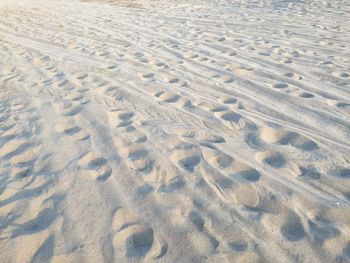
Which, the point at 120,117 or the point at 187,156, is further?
the point at 120,117

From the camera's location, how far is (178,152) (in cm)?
279

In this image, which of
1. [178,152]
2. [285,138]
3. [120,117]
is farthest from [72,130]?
[285,138]

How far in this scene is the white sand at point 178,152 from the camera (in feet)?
6.56

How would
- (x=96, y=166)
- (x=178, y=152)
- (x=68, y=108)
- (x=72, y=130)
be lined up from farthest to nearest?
(x=68, y=108)
(x=72, y=130)
(x=178, y=152)
(x=96, y=166)

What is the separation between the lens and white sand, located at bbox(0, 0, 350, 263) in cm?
200

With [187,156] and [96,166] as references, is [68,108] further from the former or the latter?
[187,156]

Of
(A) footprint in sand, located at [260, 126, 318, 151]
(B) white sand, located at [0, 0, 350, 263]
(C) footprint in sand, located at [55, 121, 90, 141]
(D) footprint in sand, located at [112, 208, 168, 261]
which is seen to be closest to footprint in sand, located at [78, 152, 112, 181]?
(B) white sand, located at [0, 0, 350, 263]

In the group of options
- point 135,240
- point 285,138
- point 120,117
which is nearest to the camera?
point 135,240

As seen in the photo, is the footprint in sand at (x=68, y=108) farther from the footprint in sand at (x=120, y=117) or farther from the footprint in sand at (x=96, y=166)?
the footprint in sand at (x=96, y=166)

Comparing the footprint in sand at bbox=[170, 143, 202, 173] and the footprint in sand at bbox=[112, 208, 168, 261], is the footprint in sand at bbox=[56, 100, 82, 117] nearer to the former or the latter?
the footprint in sand at bbox=[170, 143, 202, 173]

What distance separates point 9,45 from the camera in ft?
20.7

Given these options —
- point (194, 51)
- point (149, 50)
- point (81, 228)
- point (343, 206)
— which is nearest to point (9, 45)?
point (149, 50)

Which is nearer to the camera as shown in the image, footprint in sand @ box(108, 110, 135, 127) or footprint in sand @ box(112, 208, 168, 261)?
footprint in sand @ box(112, 208, 168, 261)

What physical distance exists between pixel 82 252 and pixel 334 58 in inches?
173
